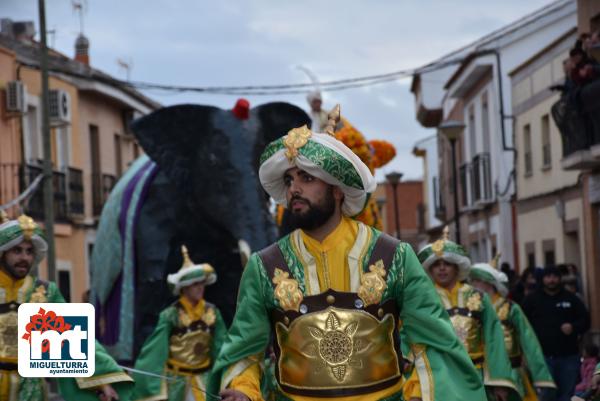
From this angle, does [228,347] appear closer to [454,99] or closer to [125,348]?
[125,348]

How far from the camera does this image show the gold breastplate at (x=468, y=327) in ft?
42.4

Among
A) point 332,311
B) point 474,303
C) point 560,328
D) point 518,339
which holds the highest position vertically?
point 332,311

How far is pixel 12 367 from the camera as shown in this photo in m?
10.5

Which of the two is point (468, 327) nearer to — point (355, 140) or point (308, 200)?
point (355, 140)

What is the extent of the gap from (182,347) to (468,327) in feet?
9.14

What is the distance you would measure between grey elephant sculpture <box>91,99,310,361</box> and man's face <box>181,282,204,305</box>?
0.28 m

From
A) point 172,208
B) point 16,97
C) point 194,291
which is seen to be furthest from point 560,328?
point 16,97

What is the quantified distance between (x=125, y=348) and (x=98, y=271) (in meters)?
0.74

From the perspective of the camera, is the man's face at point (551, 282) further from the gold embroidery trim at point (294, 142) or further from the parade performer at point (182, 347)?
the gold embroidery trim at point (294, 142)

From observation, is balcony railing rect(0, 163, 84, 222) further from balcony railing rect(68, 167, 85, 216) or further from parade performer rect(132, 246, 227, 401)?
parade performer rect(132, 246, 227, 401)

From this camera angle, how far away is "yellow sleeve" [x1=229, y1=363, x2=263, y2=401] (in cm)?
714

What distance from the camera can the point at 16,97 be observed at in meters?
33.3

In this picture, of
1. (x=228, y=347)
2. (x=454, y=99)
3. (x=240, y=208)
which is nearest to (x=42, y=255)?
(x=240, y=208)

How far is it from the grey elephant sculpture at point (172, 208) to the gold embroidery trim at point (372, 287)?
20.4ft
